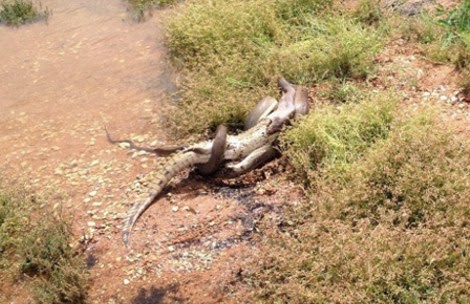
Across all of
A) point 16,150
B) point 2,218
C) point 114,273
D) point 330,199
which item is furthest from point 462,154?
point 16,150

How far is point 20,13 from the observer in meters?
9.13

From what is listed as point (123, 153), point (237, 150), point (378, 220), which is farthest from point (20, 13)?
point (378, 220)

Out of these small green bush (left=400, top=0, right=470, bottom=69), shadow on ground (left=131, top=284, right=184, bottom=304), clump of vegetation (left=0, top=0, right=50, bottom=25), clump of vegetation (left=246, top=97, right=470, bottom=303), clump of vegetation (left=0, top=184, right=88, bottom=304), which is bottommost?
shadow on ground (left=131, top=284, right=184, bottom=304)

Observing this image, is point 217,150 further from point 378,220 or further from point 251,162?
point 378,220

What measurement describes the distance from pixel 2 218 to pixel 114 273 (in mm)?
1317

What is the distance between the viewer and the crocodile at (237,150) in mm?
5508

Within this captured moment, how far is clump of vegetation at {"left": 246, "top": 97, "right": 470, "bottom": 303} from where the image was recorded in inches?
156

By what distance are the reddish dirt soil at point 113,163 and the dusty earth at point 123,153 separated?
1 centimetres

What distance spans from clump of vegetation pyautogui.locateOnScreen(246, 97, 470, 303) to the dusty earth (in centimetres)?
40

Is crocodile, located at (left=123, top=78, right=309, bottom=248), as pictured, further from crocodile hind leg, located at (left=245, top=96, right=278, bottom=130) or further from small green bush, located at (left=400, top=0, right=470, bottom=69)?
small green bush, located at (left=400, top=0, right=470, bottom=69)

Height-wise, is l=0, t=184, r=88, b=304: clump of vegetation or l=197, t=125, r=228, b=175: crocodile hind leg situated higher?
l=197, t=125, r=228, b=175: crocodile hind leg

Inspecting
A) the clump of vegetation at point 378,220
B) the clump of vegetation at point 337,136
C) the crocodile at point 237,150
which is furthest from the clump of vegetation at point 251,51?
the clump of vegetation at point 378,220

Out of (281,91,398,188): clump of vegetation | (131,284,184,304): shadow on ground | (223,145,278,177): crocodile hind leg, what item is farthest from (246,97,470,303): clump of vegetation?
(131,284,184,304): shadow on ground

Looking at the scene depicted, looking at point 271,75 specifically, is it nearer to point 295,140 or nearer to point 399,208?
point 295,140
